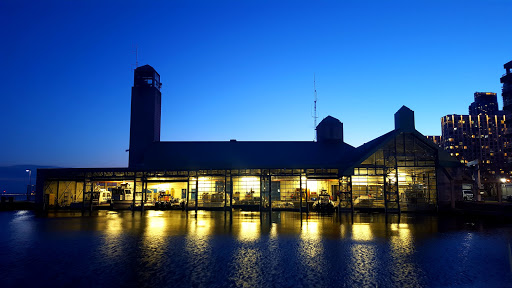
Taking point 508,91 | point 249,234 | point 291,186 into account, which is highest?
point 508,91

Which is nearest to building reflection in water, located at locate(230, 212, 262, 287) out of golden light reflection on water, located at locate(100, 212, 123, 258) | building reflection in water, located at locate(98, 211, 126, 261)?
building reflection in water, located at locate(98, 211, 126, 261)

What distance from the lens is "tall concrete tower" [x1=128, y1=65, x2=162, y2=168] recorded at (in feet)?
178

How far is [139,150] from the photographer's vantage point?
5425 cm

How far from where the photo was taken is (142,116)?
2162 inches

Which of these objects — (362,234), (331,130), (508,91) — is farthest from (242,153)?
(508,91)

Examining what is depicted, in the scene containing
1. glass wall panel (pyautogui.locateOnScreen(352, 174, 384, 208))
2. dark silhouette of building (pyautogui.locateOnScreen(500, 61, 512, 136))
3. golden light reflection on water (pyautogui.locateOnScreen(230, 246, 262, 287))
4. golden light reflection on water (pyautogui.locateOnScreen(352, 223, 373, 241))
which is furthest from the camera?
dark silhouette of building (pyautogui.locateOnScreen(500, 61, 512, 136))

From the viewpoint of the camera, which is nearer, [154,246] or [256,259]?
[256,259]

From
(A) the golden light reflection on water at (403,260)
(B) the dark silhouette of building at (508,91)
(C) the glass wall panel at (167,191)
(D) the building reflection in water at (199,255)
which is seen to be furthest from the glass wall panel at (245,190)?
(B) the dark silhouette of building at (508,91)

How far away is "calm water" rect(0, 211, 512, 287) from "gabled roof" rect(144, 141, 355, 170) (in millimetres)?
29781

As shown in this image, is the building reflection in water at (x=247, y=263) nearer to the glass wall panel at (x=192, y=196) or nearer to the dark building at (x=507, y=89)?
the glass wall panel at (x=192, y=196)

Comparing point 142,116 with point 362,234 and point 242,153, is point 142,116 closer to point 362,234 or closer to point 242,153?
point 242,153

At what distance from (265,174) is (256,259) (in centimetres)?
2505

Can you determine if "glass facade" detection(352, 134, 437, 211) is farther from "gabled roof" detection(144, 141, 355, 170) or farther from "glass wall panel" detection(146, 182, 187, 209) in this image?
"glass wall panel" detection(146, 182, 187, 209)

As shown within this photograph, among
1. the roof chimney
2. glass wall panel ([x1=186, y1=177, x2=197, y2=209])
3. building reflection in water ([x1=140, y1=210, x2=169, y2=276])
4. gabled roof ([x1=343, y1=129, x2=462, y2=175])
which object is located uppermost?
the roof chimney
